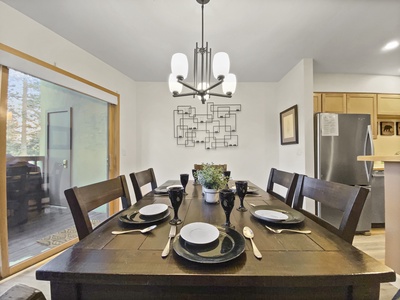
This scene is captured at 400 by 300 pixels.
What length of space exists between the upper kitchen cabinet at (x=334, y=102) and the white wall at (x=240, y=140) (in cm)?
82

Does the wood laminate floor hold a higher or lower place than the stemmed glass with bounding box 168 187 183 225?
lower

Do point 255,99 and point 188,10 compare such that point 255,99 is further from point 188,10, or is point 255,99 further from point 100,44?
point 100,44

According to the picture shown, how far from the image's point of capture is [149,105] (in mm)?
3721

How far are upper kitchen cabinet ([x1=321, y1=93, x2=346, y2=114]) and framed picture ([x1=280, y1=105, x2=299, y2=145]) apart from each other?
59 centimetres

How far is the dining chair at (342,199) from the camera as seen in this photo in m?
0.88

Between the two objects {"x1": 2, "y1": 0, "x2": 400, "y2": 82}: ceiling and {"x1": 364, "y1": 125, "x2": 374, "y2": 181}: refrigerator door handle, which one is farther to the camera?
{"x1": 364, "y1": 125, "x2": 374, "y2": 181}: refrigerator door handle

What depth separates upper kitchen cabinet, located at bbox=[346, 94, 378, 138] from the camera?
3.20m

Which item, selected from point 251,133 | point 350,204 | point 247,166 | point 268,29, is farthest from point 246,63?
point 350,204

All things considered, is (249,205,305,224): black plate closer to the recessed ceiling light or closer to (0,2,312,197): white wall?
(0,2,312,197): white wall

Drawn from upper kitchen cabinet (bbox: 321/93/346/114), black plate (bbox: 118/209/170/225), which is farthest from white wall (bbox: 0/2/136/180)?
upper kitchen cabinet (bbox: 321/93/346/114)

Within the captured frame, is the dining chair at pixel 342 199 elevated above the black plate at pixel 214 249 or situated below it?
above

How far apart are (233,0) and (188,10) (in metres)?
0.41

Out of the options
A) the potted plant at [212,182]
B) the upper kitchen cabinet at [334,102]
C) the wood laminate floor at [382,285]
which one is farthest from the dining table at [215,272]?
the upper kitchen cabinet at [334,102]

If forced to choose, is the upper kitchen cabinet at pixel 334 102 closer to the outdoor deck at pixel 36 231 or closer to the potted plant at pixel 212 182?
the potted plant at pixel 212 182
